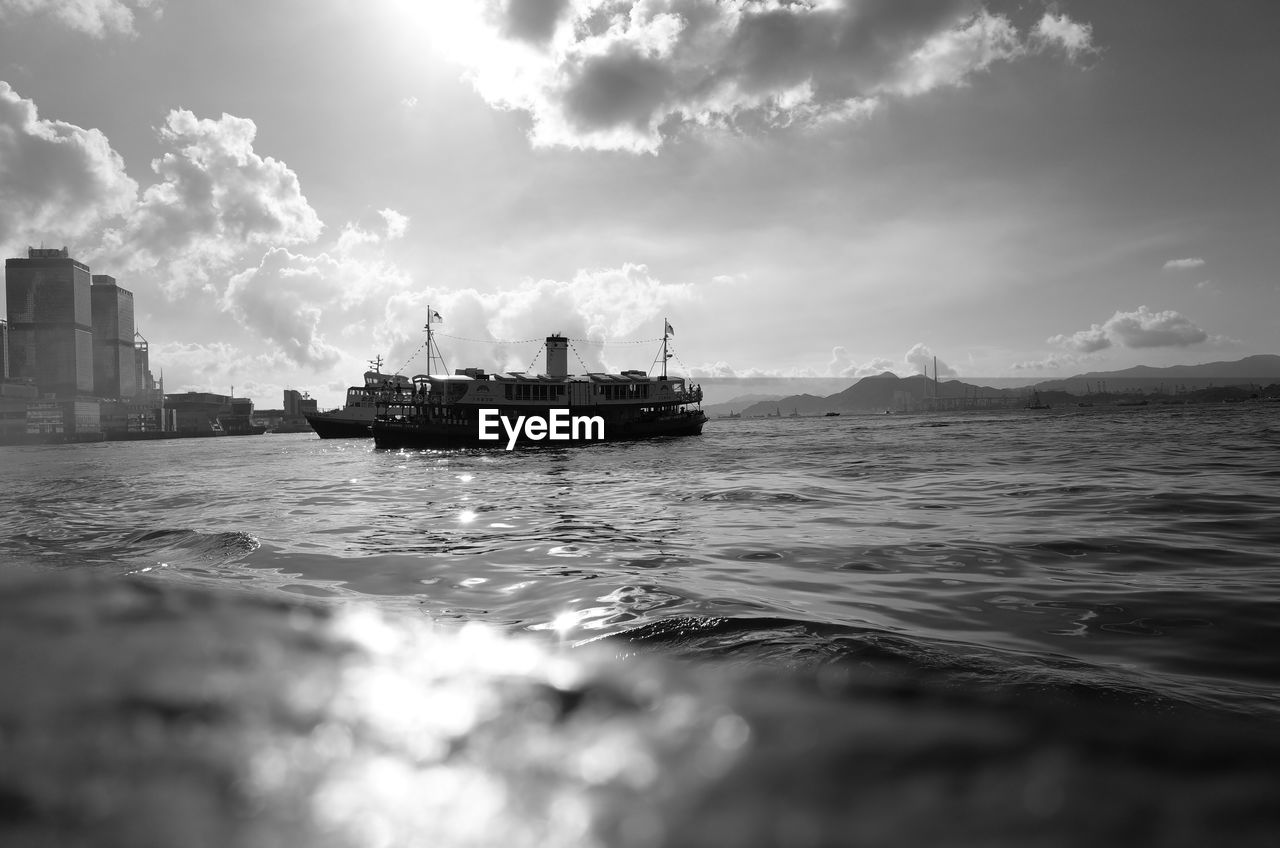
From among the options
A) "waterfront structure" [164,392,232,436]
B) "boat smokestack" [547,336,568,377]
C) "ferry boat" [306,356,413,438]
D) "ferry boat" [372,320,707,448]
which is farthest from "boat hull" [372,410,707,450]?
"waterfront structure" [164,392,232,436]

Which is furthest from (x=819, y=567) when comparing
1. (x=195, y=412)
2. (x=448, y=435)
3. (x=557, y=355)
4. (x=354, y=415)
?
(x=195, y=412)

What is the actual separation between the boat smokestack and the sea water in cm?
4999

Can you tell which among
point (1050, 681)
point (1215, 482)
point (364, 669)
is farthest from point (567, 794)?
point (1215, 482)

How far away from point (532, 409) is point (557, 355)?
1245 cm

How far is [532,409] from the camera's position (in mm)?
53844

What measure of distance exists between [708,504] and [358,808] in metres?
10.6

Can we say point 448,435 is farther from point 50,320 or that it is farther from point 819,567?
point 50,320

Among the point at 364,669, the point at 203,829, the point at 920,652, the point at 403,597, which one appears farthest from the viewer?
the point at 403,597

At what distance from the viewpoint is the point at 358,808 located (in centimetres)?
122

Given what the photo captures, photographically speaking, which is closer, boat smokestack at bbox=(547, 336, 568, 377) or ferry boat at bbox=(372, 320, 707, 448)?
ferry boat at bbox=(372, 320, 707, 448)

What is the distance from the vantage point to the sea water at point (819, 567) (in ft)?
10.9

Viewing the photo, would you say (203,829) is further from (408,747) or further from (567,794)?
(567,794)

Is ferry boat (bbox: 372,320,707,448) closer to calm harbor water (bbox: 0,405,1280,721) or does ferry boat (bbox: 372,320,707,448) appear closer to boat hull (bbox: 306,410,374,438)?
boat hull (bbox: 306,410,374,438)

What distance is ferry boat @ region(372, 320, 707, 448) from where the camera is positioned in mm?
49531
